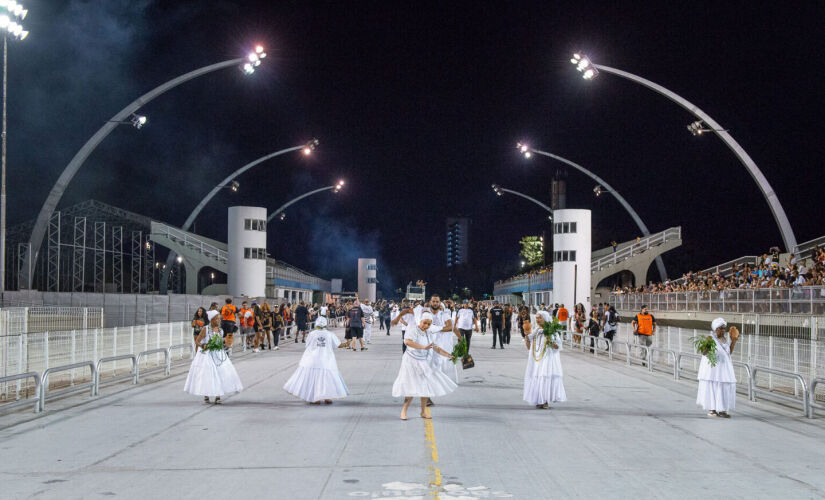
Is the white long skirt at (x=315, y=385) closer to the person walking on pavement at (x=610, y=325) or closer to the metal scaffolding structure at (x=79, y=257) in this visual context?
the person walking on pavement at (x=610, y=325)

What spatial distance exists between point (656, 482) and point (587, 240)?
38.6m

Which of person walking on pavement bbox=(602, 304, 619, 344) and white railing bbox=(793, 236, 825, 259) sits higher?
white railing bbox=(793, 236, 825, 259)

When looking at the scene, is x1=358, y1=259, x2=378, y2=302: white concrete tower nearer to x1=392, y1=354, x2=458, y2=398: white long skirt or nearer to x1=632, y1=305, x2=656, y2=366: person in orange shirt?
x1=632, y1=305, x2=656, y2=366: person in orange shirt

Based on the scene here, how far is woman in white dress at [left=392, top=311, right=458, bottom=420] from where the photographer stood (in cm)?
1149

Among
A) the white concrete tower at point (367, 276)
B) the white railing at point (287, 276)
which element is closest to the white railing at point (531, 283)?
A: the white concrete tower at point (367, 276)

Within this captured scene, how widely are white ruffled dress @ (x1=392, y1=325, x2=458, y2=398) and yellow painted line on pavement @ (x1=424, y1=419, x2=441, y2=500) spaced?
474 mm

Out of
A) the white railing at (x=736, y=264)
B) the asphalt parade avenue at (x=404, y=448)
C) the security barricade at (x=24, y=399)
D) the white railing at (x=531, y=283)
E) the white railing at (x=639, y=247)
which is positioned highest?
the white railing at (x=639, y=247)

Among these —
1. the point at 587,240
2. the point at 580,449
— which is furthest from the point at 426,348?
the point at 587,240

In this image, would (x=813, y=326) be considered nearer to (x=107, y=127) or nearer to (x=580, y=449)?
(x=580, y=449)

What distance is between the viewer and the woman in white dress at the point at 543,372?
42.4 ft

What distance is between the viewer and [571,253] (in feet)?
148

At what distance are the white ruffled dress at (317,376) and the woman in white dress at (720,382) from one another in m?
6.03

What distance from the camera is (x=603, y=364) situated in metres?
23.4

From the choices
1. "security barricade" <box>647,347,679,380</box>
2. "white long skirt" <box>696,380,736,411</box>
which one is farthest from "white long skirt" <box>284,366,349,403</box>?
"security barricade" <box>647,347,679,380</box>
